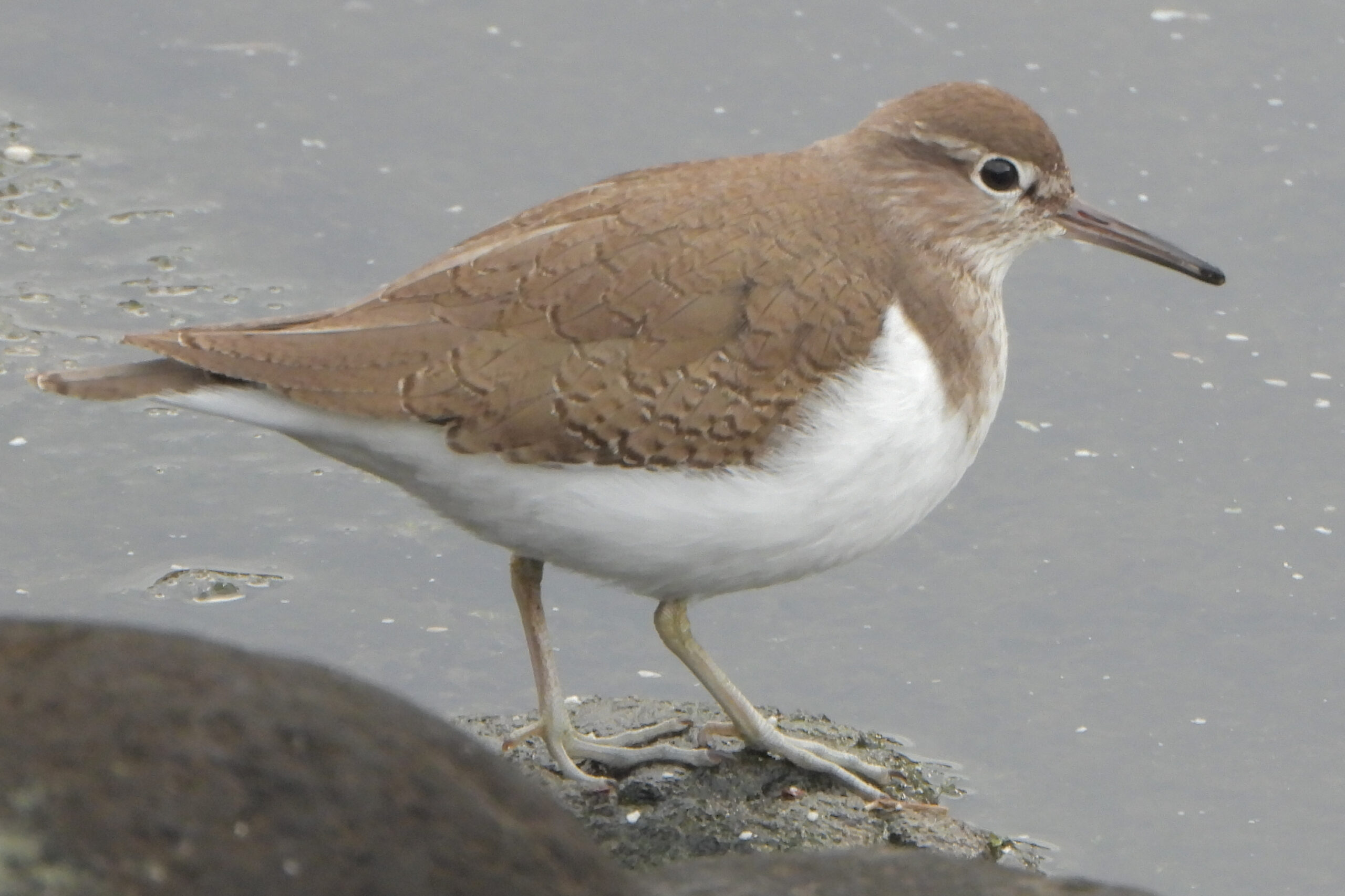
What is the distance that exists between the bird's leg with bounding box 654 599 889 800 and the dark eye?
172cm

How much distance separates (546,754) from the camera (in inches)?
234

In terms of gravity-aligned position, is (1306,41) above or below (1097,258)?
above

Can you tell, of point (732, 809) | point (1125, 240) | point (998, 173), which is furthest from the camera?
point (1125, 240)

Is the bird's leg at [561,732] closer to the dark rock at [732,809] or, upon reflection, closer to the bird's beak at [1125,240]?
the dark rock at [732,809]

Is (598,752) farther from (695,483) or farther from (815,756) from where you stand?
(695,483)

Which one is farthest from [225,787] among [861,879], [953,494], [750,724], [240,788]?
[953,494]

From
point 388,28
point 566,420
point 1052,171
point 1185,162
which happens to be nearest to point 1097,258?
point 1185,162

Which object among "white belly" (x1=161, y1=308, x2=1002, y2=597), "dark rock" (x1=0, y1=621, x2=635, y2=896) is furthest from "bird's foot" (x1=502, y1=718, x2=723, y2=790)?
"dark rock" (x1=0, y1=621, x2=635, y2=896)

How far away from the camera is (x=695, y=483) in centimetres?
526

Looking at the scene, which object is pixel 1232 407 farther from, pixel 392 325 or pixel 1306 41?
pixel 392 325

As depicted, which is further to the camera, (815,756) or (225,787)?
(815,756)

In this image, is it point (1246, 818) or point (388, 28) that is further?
point (388, 28)

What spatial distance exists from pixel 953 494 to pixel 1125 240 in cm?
181

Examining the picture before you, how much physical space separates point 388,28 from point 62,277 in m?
2.57
